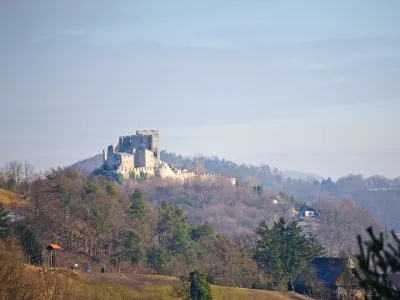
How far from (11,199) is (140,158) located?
62745 millimetres

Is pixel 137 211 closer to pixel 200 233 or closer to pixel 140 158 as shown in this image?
pixel 200 233

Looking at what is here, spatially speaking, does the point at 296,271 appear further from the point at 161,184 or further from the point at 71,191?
the point at 161,184

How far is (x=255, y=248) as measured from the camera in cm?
5378

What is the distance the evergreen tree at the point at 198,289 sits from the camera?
37875mm

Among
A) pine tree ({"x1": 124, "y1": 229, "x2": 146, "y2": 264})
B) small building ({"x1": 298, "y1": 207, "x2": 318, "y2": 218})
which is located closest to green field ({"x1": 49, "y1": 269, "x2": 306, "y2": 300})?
pine tree ({"x1": 124, "y1": 229, "x2": 146, "y2": 264})

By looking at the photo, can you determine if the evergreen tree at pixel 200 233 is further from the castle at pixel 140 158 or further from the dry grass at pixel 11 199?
the castle at pixel 140 158

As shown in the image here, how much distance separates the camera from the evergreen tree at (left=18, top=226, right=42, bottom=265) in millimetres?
43250

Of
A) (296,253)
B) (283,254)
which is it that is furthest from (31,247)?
(296,253)

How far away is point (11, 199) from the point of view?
61.9 metres

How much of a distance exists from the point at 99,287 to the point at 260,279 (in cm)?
1358

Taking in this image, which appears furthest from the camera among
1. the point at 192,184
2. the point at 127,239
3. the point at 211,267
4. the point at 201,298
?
the point at 192,184

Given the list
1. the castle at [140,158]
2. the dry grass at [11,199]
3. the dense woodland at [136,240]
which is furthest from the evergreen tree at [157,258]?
the castle at [140,158]

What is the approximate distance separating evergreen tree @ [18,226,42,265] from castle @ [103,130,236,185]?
66.2 metres

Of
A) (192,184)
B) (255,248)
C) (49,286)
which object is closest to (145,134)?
→ (192,184)
